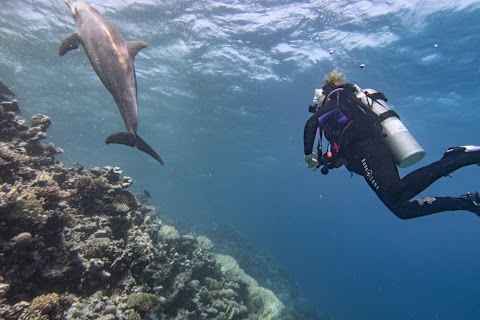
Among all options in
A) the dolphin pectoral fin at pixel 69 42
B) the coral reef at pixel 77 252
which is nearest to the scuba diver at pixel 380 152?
the coral reef at pixel 77 252

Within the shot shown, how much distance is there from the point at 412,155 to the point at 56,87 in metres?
34.4

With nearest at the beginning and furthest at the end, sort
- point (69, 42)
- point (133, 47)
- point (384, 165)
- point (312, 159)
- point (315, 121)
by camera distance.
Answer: point (384, 165) → point (133, 47) → point (315, 121) → point (312, 159) → point (69, 42)

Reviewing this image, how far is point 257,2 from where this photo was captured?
1485 centimetres

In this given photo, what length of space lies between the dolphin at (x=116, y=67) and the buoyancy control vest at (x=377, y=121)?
3.52 meters

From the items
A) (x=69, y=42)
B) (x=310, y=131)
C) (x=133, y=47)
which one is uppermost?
(x=69, y=42)

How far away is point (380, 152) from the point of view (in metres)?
5.30

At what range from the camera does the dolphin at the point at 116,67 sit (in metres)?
4.90

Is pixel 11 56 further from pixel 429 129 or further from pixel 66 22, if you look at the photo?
pixel 429 129

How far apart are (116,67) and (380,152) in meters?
4.79

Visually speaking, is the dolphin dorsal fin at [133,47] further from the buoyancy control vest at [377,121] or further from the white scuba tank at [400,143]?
the white scuba tank at [400,143]

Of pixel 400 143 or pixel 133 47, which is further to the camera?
pixel 133 47

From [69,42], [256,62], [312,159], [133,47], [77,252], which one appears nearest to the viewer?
[77,252]

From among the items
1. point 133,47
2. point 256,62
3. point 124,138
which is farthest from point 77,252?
point 256,62

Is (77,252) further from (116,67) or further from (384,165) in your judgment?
(384,165)
